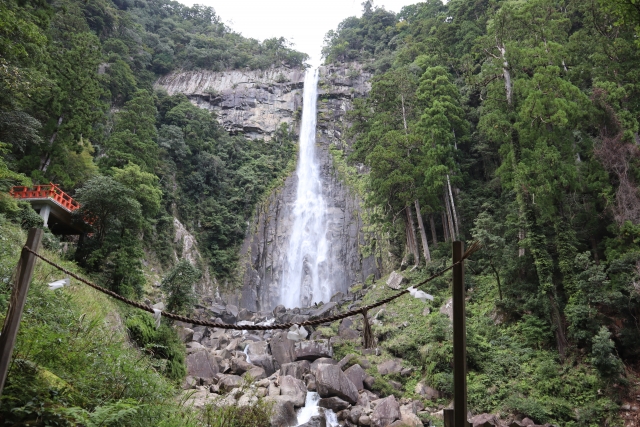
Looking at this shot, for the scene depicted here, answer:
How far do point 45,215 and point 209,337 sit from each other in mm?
7581

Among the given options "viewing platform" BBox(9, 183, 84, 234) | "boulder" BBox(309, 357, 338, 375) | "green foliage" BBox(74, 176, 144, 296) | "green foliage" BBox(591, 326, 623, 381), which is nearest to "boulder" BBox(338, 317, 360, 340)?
"boulder" BBox(309, 357, 338, 375)

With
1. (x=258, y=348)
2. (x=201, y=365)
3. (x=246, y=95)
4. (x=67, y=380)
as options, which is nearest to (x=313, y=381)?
(x=201, y=365)

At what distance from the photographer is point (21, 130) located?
40.9ft

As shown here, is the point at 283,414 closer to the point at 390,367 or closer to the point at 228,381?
the point at 228,381

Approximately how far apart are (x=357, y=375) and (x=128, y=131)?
15.0 m

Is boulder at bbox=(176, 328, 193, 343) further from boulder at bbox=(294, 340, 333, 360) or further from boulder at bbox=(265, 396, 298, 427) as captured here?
boulder at bbox=(265, 396, 298, 427)

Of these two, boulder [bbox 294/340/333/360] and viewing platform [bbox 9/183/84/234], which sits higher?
viewing platform [bbox 9/183/84/234]

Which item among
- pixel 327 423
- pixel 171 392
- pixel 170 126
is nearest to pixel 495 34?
pixel 327 423

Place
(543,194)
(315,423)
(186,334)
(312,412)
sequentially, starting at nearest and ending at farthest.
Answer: (315,423) → (312,412) → (543,194) → (186,334)

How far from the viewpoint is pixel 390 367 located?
11.8m

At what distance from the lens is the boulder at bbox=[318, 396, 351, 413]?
33.2ft

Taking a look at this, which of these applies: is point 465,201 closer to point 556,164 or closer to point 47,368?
point 556,164

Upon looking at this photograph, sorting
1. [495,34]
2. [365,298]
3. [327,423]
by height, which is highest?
[495,34]

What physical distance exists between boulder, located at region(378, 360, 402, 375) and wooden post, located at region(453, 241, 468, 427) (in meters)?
9.50
